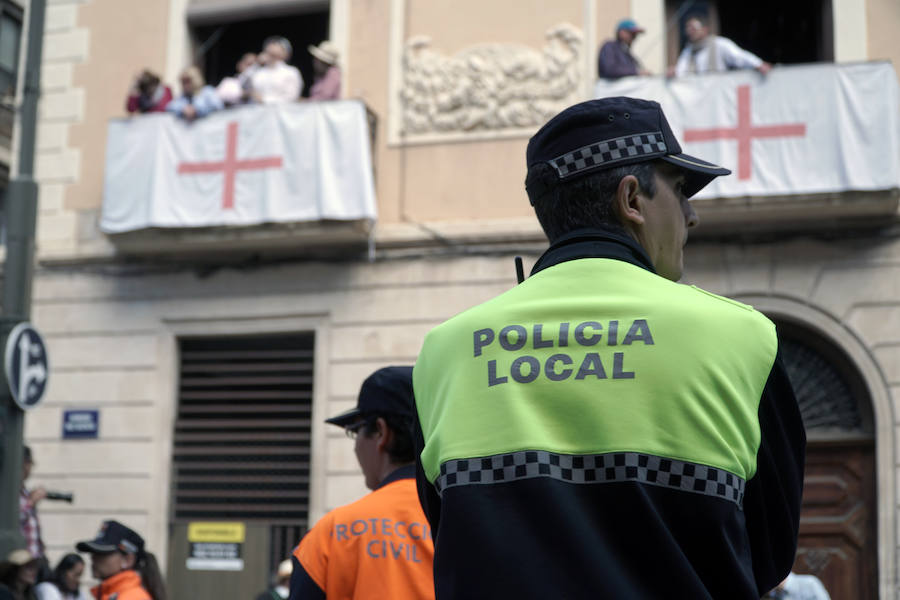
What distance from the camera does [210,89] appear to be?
13.9 m

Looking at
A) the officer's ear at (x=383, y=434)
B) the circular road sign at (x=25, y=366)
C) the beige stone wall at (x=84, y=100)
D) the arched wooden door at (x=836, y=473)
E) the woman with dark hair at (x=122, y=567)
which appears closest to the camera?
the officer's ear at (x=383, y=434)

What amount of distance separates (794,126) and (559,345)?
1078 cm

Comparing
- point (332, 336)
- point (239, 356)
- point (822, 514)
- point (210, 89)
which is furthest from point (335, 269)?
point (822, 514)

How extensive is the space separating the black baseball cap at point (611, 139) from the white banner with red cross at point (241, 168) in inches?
434

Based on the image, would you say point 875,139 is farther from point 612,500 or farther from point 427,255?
point 612,500

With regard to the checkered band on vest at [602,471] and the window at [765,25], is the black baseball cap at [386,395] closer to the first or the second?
the checkered band on vest at [602,471]

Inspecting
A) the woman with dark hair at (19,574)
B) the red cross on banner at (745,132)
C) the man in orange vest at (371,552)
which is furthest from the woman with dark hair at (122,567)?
the red cross on banner at (745,132)

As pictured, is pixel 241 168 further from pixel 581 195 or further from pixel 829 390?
pixel 581 195

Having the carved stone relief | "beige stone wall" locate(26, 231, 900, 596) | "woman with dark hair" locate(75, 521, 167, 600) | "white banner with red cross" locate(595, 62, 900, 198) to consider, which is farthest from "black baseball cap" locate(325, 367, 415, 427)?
the carved stone relief

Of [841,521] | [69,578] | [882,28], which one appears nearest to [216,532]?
[69,578]

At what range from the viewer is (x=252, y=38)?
51.4ft

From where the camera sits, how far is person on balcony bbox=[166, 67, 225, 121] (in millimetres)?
13742

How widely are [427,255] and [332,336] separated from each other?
1369 millimetres

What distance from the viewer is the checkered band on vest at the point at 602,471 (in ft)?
5.68
